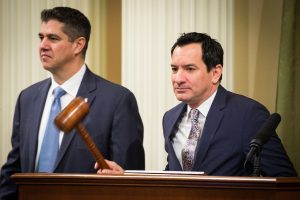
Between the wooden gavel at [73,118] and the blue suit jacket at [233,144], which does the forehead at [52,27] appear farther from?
the wooden gavel at [73,118]

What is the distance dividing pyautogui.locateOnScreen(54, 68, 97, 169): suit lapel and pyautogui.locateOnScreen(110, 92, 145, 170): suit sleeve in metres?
0.17

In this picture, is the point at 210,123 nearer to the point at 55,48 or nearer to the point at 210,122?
the point at 210,122

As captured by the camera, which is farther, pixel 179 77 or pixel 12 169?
pixel 12 169

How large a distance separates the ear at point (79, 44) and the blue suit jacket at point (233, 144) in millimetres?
836

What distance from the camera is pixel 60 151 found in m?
2.95

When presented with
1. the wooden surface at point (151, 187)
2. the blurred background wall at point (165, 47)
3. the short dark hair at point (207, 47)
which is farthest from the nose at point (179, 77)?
the blurred background wall at point (165, 47)

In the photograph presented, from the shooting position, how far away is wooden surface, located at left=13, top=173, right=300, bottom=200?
1.87 metres

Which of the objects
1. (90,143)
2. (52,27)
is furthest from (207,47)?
(90,143)

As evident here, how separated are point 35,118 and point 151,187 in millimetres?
1337

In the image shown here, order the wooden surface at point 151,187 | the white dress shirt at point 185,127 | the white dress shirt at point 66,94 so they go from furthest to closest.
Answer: the white dress shirt at point 66,94 < the white dress shirt at point 185,127 < the wooden surface at point 151,187

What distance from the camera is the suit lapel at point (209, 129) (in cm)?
277

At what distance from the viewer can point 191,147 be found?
285 centimetres

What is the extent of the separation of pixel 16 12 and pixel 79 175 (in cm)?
286

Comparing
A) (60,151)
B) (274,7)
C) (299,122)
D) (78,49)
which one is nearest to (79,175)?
(60,151)
